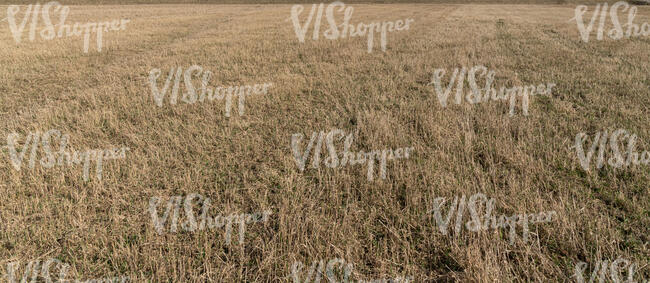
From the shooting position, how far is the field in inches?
110

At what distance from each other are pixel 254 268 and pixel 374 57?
446 inches

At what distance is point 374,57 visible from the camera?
1245 cm

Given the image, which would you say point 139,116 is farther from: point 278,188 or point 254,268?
point 254,268

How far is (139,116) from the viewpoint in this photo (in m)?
6.32

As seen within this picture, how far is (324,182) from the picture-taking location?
403 centimetres

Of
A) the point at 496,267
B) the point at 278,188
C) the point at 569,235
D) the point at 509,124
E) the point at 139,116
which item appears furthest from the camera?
the point at 139,116

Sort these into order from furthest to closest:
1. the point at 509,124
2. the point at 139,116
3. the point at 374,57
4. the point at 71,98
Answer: the point at 374,57 < the point at 71,98 < the point at 139,116 < the point at 509,124

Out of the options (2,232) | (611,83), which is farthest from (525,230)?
(611,83)

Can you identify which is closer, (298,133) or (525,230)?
(525,230)

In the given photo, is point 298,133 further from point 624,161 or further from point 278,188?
point 624,161

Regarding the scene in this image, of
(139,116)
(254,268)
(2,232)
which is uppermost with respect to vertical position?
(139,116)

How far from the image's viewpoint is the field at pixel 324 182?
279 centimetres

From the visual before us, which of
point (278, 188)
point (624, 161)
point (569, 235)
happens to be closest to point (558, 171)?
point (624, 161)

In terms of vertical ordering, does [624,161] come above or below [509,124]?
below
